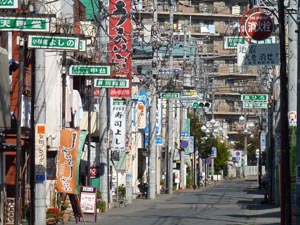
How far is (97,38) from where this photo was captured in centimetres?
4262

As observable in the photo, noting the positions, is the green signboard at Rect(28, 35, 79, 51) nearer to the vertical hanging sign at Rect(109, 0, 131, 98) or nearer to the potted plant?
the potted plant

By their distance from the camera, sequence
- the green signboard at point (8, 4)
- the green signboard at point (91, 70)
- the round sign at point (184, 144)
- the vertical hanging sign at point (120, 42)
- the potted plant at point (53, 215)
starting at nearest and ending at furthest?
the green signboard at point (8, 4) < the potted plant at point (53, 215) < the green signboard at point (91, 70) < the vertical hanging sign at point (120, 42) < the round sign at point (184, 144)

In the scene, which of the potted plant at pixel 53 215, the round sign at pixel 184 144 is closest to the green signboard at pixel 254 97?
the potted plant at pixel 53 215

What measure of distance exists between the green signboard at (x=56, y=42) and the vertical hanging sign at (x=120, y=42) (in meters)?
16.7

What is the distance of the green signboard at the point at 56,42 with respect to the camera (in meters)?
24.9

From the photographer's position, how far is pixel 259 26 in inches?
1138

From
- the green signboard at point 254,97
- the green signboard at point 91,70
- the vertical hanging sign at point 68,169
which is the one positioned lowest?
the vertical hanging sign at point 68,169

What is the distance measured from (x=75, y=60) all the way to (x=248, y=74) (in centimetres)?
8037

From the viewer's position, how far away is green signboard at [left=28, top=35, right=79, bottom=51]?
2489 centimetres

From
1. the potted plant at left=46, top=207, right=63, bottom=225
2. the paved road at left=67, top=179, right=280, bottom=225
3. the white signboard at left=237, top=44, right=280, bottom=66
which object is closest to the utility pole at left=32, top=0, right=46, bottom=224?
the potted plant at left=46, top=207, right=63, bottom=225

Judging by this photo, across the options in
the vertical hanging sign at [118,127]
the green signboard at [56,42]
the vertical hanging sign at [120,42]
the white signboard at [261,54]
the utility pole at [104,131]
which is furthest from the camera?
the vertical hanging sign at [118,127]

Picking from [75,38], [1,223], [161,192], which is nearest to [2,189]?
[1,223]

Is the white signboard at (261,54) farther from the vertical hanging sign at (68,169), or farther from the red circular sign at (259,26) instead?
the vertical hanging sign at (68,169)

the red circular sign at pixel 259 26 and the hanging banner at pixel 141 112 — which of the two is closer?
the red circular sign at pixel 259 26
